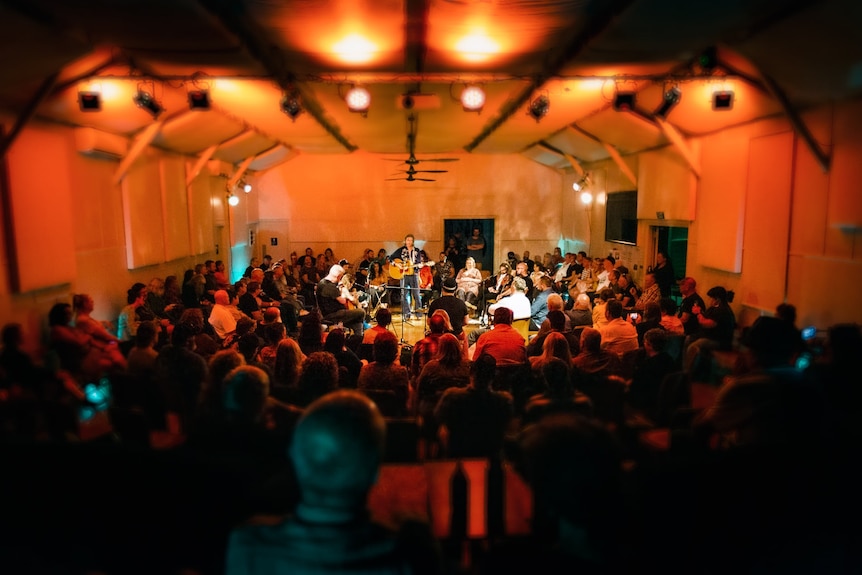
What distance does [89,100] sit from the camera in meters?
5.61

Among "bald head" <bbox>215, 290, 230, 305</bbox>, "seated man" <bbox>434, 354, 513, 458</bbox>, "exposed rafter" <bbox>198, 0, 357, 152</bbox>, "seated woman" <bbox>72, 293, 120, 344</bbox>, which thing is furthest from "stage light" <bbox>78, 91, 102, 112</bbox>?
"seated man" <bbox>434, 354, 513, 458</bbox>

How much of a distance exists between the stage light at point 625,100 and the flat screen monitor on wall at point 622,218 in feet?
14.4

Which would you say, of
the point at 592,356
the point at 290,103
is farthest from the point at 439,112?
the point at 592,356

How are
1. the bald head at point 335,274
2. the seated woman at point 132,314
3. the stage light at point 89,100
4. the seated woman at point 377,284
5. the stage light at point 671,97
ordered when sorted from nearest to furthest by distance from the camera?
the stage light at point 89,100, the stage light at point 671,97, the seated woman at point 132,314, the bald head at point 335,274, the seated woman at point 377,284

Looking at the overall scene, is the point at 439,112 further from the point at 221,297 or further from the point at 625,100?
the point at 221,297

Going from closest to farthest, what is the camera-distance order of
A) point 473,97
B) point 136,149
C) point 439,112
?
point 473,97, point 136,149, point 439,112

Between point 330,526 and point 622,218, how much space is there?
35.7 ft

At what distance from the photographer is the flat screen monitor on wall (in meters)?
10.7

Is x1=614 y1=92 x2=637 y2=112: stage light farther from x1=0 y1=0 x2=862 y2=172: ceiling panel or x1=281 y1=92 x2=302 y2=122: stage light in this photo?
x1=281 y1=92 x2=302 y2=122: stage light

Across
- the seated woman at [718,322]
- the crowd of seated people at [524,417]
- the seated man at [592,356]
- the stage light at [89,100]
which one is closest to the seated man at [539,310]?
the seated woman at [718,322]

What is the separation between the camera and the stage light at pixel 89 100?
5582 millimetres

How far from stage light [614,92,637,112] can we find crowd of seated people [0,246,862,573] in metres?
2.11

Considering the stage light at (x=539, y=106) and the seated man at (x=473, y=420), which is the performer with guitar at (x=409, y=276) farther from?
the seated man at (x=473, y=420)

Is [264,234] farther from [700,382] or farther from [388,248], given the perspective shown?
[700,382]
